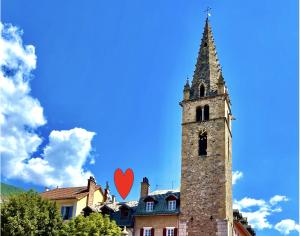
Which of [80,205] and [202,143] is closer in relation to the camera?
[202,143]

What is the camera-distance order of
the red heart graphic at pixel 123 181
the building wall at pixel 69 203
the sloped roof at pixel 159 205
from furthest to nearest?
the building wall at pixel 69 203, the sloped roof at pixel 159 205, the red heart graphic at pixel 123 181

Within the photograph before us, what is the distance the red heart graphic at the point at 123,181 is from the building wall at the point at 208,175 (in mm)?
5644

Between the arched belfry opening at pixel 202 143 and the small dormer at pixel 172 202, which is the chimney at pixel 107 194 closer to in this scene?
the small dormer at pixel 172 202

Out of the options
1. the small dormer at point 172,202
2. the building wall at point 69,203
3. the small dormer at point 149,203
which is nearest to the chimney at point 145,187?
the small dormer at point 149,203

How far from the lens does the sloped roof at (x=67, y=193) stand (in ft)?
147

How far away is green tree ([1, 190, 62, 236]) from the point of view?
3481cm

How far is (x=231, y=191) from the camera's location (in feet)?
141

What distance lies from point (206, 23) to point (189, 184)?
22.8 meters

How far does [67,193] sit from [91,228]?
13070 millimetres

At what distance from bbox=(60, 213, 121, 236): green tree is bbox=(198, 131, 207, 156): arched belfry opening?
12307 mm

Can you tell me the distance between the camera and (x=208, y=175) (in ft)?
135

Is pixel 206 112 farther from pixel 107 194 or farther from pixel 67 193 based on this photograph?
pixel 67 193

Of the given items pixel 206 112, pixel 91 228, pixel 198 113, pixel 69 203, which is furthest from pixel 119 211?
pixel 206 112

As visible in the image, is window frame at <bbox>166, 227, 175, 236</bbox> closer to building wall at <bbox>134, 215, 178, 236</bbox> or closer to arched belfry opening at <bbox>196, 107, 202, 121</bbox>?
building wall at <bbox>134, 215, 178, 236</bbox>
